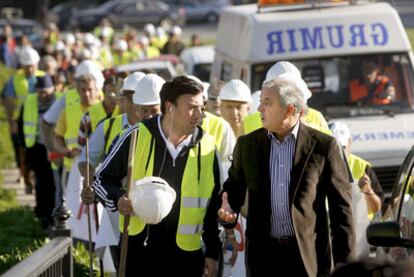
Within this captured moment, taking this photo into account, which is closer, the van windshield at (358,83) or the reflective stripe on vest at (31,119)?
the van windshield at (358,83)

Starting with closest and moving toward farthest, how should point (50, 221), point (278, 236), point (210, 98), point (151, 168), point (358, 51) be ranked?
1. point (278, 236)
2. point (151, 168)
3. point (210, 98)
4. point (358, 51)
5. point (50, 221)

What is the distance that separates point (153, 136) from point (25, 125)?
Result: 349 inches

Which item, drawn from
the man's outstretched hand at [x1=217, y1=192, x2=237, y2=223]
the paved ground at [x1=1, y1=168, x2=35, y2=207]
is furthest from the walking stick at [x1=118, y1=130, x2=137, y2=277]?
the paved ground at [x1=1, y1=168, x2=35, y2=207]

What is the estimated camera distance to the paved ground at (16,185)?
723 inches

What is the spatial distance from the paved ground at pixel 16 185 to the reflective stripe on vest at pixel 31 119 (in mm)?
1597

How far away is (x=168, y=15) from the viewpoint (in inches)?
2410

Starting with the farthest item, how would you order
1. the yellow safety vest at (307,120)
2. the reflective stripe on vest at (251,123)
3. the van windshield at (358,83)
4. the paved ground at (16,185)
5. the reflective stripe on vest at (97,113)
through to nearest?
the paved ground at (16,185) < the van windshield at (358,83) < the reflective stripe on vest at (97,113) < the reflective stripe on vest at (251,123) < the yellow safety vest at (307,120)

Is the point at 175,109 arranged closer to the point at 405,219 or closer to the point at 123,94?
the point at 405,219

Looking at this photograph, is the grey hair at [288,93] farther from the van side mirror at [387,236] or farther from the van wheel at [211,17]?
the van wheel at [211,17]

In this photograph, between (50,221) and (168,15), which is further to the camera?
(168,15)

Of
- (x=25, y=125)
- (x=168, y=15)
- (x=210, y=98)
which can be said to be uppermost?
(x=210, y=98)

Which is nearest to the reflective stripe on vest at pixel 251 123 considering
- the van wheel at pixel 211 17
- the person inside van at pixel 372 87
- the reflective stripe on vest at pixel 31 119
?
the person inside van at pixel 372 87

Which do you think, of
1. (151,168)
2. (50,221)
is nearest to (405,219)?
(151,168)

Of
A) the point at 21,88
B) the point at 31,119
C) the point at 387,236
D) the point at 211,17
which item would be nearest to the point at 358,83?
the point at 31,119
